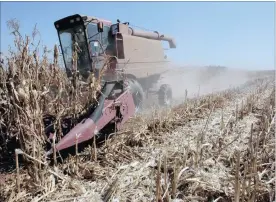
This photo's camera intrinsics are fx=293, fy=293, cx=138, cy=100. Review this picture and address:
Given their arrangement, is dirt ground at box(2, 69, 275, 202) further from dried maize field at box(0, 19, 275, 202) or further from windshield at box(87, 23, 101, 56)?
windshield at box(87, 23, 101, 56)

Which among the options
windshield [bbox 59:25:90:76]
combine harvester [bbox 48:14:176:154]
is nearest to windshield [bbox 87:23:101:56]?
combine harvester [bbox 48:14:176:154]

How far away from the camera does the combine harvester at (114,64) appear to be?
3291 millimetres

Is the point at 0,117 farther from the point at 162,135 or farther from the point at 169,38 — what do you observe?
the point at 169,38

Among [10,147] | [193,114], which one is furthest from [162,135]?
[10,147]

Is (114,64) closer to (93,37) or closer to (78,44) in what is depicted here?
(93,37)

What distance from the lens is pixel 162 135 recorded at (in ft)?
11.7

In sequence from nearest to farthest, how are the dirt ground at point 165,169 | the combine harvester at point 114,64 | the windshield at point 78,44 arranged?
the dirt ground at point 165,169 < the combine harvester at point 114,64 < the windshield at point 78,44

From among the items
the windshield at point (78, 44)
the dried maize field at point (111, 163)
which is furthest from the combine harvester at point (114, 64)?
the dried maize field at point (111, 163)

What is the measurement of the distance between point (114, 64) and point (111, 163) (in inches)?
171

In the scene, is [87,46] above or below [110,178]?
above

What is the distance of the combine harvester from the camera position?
329 centimetres

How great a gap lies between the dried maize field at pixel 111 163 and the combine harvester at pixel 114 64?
23cm

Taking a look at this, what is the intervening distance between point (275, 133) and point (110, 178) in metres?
2.00

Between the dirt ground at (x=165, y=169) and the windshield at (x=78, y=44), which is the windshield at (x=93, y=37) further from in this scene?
the dirt ground at (x=165, y=169)
